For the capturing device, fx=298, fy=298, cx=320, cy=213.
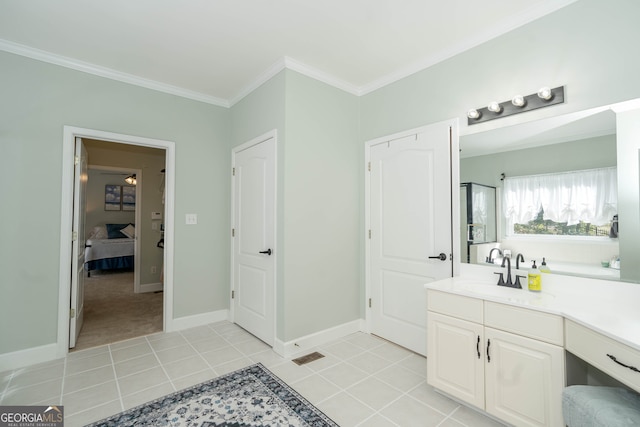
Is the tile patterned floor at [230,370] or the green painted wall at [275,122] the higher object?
the green painted wall at [275,122]

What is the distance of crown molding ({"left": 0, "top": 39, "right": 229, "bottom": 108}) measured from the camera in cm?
251

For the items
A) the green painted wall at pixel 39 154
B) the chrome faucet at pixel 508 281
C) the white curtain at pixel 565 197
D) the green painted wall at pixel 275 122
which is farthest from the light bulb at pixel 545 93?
the green painted wall at pixel 39 154

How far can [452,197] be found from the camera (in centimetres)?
251

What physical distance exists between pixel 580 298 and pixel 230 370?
251cm

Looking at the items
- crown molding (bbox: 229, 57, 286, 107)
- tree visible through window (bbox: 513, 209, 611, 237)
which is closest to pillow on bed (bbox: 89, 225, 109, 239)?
crown molding (bbox: 229, 57, 286, 107)

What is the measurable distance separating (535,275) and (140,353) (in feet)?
10.8

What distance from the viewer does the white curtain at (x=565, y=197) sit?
1.83m

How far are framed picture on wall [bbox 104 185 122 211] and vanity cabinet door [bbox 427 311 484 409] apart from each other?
8.76m

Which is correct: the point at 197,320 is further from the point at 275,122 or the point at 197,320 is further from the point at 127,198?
the point at 127,198

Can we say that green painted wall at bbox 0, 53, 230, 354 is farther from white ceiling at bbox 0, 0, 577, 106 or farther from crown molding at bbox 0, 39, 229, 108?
white ceiling at bbox 0, 0, 577, 106

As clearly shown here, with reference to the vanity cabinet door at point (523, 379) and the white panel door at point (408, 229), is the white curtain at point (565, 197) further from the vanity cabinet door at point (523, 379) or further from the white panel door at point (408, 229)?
the vanity cabinet door at point (523, 379)

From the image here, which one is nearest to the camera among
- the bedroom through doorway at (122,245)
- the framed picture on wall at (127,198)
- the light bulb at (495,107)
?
the light bulb at (495,107)

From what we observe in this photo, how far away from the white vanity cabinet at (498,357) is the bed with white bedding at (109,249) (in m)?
7.16

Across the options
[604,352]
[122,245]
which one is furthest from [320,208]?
[122,245]
